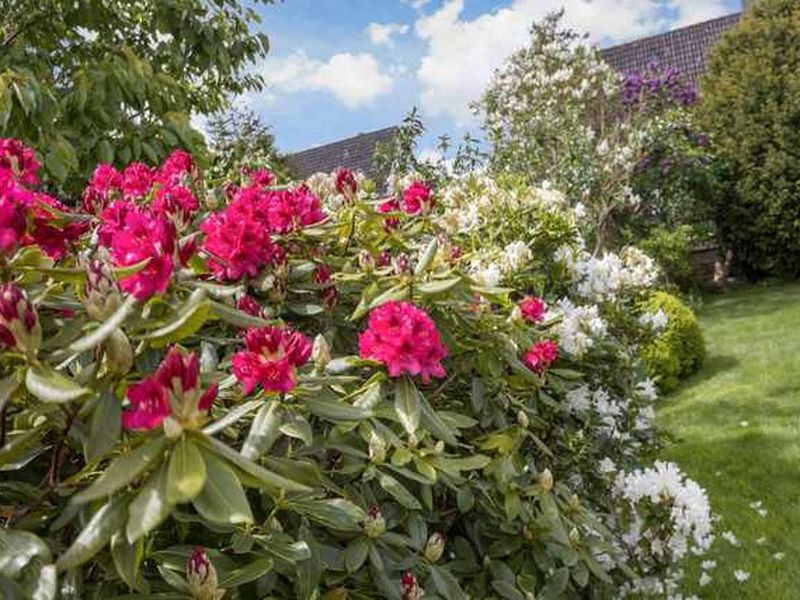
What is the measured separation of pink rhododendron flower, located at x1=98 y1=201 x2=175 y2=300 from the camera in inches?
46.3

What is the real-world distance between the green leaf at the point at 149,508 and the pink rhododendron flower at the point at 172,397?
2.4 inches

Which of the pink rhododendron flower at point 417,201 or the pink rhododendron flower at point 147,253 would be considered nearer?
the pink rhododendron flower at point 147,253

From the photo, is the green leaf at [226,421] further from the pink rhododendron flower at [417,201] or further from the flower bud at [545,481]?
the pink rhododendron flower at [417,201]

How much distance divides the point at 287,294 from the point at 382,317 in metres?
0.52

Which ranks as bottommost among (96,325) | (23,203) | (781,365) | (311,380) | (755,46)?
(781,365)

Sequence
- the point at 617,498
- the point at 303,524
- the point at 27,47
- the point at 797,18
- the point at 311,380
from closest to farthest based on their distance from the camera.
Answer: the point at 311,380
the point at 303,524
the point at 617,498
the point at 27,47
the point at 797,18

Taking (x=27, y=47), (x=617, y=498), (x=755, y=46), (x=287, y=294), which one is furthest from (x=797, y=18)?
(x=287, y=294)

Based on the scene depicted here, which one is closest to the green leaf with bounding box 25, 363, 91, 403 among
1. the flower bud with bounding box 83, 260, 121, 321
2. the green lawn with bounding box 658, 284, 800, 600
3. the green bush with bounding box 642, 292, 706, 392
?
the flower bud with bounding box 83, 260, 121, 321

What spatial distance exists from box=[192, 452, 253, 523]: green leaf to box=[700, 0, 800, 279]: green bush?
39.6ft

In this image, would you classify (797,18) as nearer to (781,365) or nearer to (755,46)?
(755,46)

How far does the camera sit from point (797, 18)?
11.8 meters

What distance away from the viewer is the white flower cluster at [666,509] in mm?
2467

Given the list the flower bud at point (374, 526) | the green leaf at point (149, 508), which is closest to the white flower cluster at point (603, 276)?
the flower bud at point (374, 526)

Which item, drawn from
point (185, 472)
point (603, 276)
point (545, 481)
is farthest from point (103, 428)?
point (603, 276)
